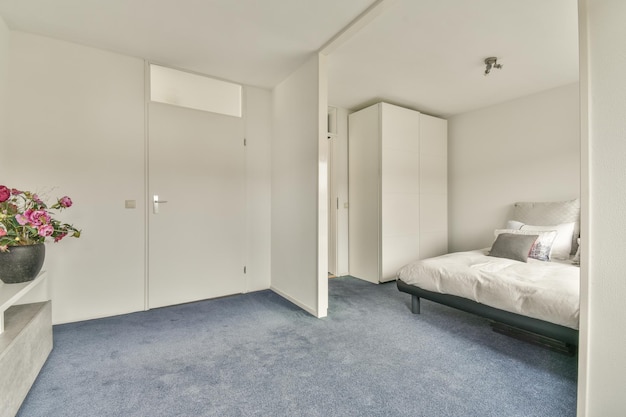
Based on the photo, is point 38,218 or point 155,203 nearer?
point 38,218

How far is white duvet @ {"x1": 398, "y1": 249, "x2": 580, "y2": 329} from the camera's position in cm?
185

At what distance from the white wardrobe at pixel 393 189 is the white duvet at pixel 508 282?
111cm

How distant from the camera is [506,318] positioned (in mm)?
2125

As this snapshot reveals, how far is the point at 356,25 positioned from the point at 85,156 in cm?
272

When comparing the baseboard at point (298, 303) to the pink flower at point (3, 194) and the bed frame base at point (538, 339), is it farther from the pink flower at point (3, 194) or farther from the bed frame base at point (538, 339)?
the pink flower at point (3, 194)

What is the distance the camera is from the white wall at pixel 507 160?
136 inches

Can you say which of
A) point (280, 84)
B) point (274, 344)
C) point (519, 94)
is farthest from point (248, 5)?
point (519, 94)

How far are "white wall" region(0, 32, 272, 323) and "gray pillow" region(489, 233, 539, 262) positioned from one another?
3695 millimetres

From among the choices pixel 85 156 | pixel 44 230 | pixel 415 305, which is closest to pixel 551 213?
pixel 415 305

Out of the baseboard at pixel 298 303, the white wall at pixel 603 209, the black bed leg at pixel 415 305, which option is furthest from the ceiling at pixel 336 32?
the baseboard at pixel 298 303

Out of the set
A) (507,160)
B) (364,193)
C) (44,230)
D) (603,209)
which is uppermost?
(507,160)

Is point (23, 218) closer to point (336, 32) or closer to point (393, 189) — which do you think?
point (336, 32)

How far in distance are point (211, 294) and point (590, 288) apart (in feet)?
10.6

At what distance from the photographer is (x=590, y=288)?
1174 millimetres
